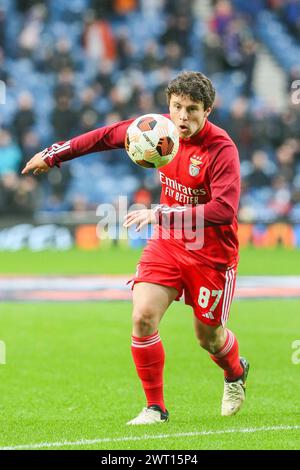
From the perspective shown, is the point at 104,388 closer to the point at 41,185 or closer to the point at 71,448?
the point at 71,448

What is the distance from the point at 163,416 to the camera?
6.97m

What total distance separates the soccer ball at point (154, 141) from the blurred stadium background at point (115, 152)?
3377 mm

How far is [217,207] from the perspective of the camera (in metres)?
6.76

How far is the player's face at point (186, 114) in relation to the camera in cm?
693

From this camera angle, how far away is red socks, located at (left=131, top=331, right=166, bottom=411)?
698 cm

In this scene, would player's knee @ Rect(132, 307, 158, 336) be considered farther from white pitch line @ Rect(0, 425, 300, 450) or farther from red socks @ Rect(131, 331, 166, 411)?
white pitch line @ Rect(0, 425, 300, 450)

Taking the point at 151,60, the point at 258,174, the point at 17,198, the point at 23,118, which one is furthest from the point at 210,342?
the point at 151,60

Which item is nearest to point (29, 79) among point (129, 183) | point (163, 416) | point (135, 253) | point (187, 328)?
point (129, 183)

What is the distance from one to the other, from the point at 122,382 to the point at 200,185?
2.31m

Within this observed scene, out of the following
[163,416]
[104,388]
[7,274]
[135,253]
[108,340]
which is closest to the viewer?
[163,416]

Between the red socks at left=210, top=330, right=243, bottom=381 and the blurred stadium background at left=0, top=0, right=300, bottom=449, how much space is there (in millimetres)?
2231

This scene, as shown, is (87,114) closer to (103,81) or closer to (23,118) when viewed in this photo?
(23,118)
